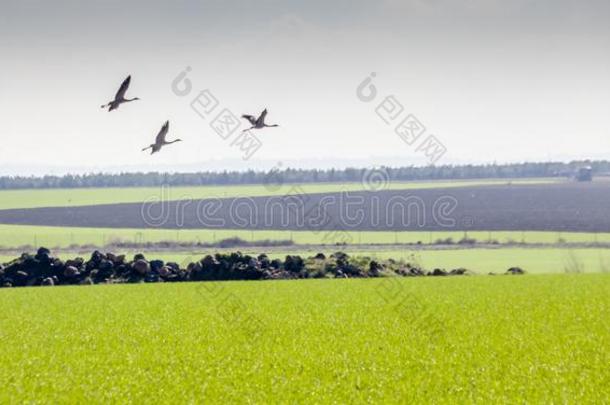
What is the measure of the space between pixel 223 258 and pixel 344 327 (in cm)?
2553

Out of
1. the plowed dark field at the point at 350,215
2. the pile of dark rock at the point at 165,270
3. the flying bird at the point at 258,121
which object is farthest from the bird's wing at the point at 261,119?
the plowed dark field at the point at 350,215

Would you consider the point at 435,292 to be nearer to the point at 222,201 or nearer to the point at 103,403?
the point at 103,403

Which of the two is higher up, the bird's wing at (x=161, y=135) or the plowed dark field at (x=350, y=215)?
the bird's wing at (x=161, y=135)

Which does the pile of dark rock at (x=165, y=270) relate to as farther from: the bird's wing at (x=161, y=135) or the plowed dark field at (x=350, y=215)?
the plowed dark field at (x=350, y=215)

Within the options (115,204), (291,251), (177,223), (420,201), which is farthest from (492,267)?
(115,204)

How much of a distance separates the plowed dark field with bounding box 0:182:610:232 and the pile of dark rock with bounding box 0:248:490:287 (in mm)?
57913

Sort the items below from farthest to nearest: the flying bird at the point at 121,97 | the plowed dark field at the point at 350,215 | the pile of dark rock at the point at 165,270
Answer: the plowed dark field at the point at 350,215
the pile of dark rock at the point at 165,270
the flying bird at the point at 121,97

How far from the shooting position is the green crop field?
681 inches

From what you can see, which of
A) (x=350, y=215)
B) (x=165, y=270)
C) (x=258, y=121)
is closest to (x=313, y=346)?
(x=258, y=121)

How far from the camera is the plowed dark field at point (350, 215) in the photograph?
117062mm

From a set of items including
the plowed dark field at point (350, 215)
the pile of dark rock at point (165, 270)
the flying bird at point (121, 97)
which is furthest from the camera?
the plowed dark field at point (350, 215)

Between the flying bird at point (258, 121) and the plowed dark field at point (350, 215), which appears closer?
the flying bird at point (258, 121)

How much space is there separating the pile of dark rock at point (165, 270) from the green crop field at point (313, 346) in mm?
10570

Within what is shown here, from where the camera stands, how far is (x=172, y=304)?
35656mm
